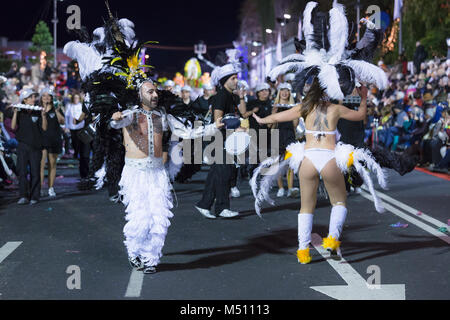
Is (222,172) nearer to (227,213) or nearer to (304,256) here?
(227,213)

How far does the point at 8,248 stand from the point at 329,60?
417cm

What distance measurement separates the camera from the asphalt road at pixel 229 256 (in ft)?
19.4

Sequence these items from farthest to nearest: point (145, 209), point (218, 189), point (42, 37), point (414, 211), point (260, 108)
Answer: point (42, 37)
point (260, 108)
point (414, 211)
point (218, 189)
point (145, 209)

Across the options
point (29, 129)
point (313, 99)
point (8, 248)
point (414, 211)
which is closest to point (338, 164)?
point (313, 99)

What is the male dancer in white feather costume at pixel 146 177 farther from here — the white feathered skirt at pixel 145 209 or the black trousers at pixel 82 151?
the black trousers at pixel 82 151

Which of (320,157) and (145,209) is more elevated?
(320,157)

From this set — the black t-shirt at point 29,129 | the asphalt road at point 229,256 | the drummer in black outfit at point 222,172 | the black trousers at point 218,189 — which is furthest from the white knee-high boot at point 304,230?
the black t-shirt at point 29,129

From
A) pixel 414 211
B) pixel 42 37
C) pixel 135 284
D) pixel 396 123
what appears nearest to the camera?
pixel 135 284

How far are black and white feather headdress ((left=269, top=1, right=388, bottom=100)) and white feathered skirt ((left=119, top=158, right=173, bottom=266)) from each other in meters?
1.64

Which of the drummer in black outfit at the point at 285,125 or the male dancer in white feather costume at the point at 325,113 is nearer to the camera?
the male dancer in white feather costume at the point at 325,113

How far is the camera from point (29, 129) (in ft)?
38.3

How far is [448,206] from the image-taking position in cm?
1098

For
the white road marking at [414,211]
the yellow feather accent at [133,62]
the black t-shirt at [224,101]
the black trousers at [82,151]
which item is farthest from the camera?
the black trousers at [82,151]

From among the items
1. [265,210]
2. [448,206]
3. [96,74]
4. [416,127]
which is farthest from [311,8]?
[416,127]
